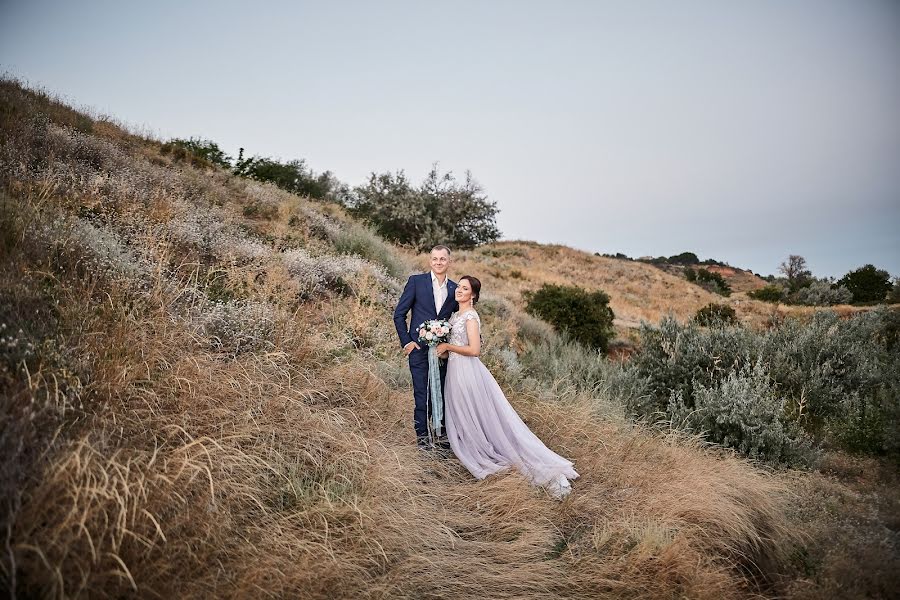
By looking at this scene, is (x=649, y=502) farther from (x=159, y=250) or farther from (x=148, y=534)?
(x=159, y=250)

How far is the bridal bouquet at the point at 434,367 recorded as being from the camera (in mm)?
4545

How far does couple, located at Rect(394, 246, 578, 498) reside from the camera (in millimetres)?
4598

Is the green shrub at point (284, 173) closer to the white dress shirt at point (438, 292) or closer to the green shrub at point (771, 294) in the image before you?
the white dress shirt at point (438, 292)

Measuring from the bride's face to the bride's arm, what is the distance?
0.83 ft

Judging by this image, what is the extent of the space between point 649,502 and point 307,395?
10.3ft

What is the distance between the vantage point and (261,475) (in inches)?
118

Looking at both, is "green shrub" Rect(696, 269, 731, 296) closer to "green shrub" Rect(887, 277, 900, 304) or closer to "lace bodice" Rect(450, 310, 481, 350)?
"green shrub" Rect(887, 277, 900, 304)

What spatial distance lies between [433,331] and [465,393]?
2.34ft

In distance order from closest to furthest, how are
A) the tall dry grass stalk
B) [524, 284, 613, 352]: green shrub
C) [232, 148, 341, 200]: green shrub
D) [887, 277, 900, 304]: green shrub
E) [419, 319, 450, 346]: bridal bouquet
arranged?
1. the tall dry grass stalk
2. [419, 319, 450, 346]: bridal bouquet
3. [524, 284, 613, 352]: green shrub
4. [232, 148, 341, 200]: green shrub
5. [887, 277, 900, 304]: green shrub

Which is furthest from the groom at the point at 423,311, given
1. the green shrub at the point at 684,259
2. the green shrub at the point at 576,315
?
the green shrub at the point at 684,259

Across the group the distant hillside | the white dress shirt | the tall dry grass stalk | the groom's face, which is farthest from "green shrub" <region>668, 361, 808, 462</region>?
the distant hillside

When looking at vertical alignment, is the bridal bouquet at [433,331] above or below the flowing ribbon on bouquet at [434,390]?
above

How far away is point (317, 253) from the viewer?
30.1ft

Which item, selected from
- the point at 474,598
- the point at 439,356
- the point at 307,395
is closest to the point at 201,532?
the point at 474,598
